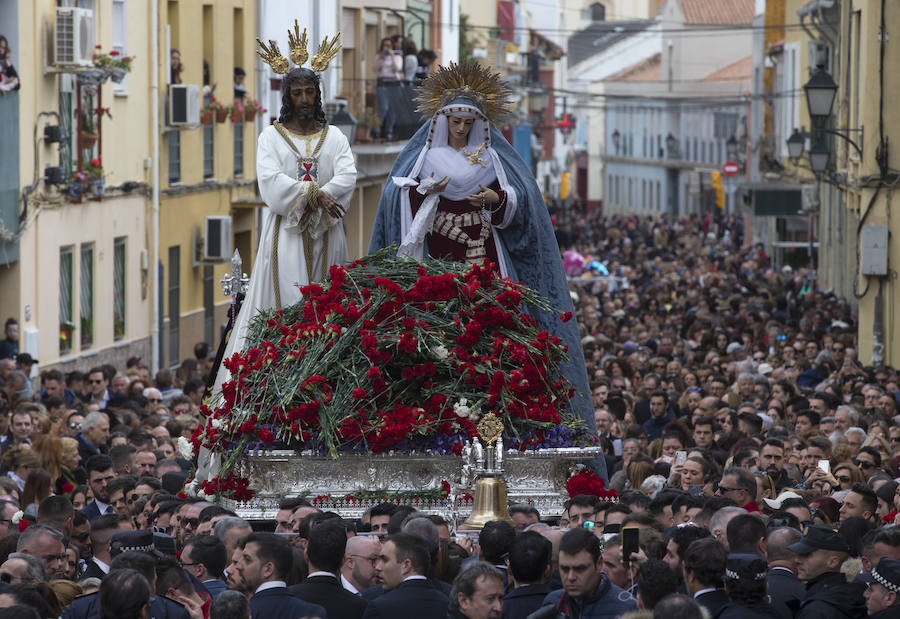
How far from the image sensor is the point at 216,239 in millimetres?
26609

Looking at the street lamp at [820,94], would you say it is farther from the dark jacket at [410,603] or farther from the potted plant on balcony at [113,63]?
the dark jacket at [410,603]

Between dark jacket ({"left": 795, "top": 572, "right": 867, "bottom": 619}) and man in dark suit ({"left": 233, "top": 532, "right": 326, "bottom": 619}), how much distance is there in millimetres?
1931

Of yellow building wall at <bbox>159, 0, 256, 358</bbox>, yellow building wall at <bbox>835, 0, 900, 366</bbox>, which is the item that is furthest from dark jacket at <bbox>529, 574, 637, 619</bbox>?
yellow building wall at <bbox>159, 0, 256, 358</bbox>

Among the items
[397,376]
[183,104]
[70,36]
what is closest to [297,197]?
[397,376]

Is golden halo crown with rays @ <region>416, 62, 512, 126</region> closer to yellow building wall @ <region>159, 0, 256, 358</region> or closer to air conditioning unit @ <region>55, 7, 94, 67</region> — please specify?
air conditioning unit @ <region>55, 7, 94, 67</region>

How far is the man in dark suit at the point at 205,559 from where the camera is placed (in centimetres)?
755

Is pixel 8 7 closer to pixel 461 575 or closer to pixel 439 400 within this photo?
pixel 439 400

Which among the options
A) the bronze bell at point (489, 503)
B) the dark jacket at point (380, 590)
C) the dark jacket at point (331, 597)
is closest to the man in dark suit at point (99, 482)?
the bronze bell at point (489, 503)

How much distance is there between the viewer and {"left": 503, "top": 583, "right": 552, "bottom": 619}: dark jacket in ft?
22.5

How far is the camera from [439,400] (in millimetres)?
8852

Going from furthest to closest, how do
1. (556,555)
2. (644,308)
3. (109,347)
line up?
(644,308), (109,347), (556,555)

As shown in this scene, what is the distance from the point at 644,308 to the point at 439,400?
20.9 m

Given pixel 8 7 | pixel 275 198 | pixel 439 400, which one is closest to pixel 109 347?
pixel 8 7

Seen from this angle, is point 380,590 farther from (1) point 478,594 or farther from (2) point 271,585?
(1) point 478,594
